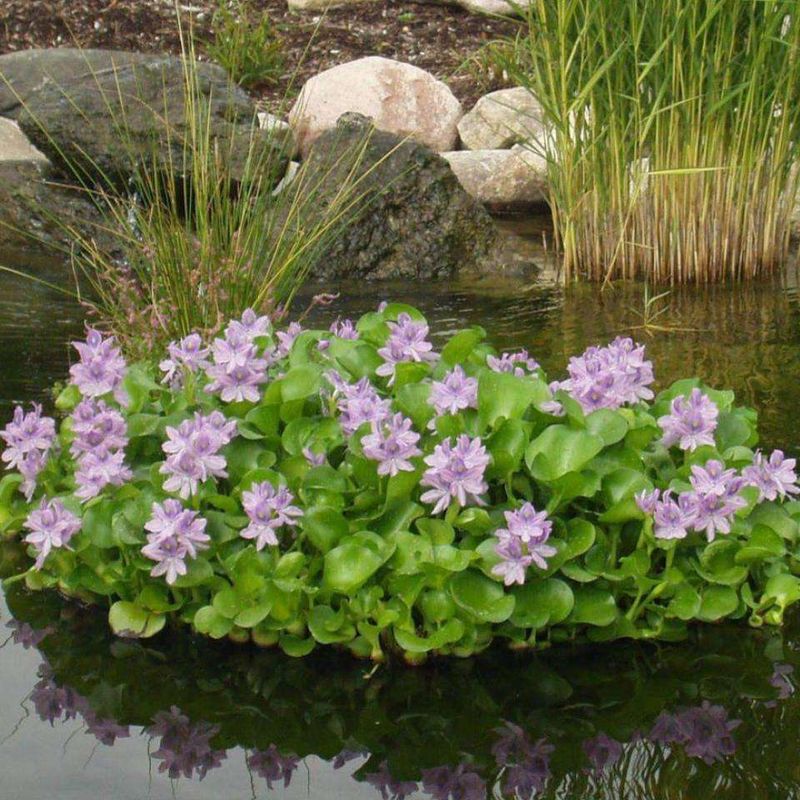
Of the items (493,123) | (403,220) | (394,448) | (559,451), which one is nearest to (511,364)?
(559,451)

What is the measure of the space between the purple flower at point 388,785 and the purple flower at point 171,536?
0.58 m

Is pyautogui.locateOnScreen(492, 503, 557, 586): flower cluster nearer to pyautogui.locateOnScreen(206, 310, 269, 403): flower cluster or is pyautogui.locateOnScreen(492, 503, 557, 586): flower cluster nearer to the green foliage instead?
pyautogui.locateOnScreen(206, 310, 269, 403): flower cluster

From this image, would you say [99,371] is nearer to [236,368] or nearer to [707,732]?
[236,368]

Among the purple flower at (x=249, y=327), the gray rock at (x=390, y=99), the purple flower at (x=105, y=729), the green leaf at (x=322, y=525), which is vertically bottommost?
the gray rock at (x=390, y=99)

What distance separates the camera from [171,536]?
2.84m

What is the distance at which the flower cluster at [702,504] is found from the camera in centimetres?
287

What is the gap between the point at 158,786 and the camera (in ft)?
8.50

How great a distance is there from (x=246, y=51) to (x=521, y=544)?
8346 mm

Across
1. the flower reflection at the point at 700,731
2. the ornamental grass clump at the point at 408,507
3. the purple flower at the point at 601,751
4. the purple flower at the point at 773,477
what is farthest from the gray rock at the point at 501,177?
the purple flower at the point at 601,751

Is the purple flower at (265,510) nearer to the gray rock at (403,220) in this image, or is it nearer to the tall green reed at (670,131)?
the tall green reed at (670,131)

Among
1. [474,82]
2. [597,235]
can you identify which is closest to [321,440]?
[597,235]

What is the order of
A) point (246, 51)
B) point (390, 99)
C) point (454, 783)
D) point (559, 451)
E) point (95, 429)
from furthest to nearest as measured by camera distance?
point (246, 51) → point (390, 99) → point (95, 429) → point (559, 451) → point (454, 783)

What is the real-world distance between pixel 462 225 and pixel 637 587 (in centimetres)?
489

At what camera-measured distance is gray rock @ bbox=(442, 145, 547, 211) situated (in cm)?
902
